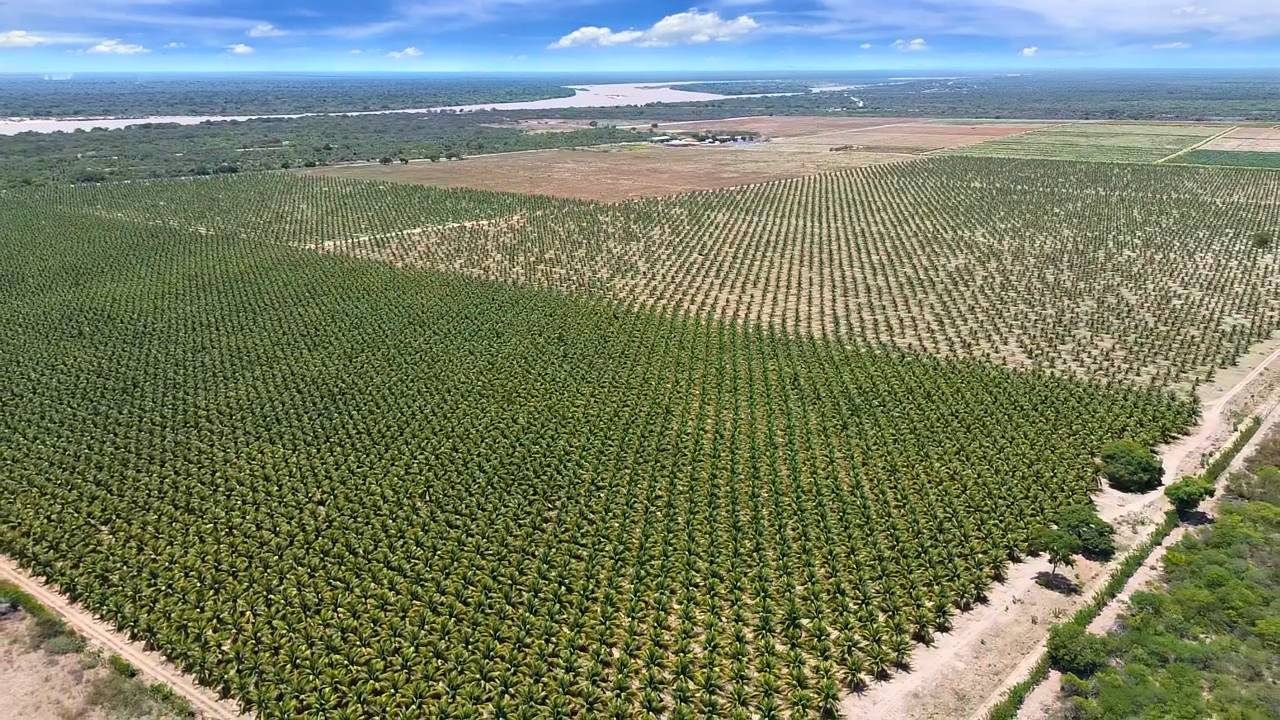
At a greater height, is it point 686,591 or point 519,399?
point 519,399

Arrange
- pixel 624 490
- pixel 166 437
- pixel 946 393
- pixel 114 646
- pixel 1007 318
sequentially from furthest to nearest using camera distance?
pixel 1007 318
pixel 946 393
pixel 166 437
pixel 624 490
pixel 114 646

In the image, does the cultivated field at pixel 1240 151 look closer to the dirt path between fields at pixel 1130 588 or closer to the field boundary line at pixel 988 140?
the field boundary line at pixel 988 140

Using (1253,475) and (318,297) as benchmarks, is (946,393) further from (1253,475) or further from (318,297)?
(318,297)

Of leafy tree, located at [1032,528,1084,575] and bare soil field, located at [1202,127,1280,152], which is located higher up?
bare soil field, located at [1202,127,1280,152]

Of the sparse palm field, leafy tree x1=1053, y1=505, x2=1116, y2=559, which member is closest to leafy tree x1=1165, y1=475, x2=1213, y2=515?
leafy tree x1=1053, y1=505, x2=1116, y2=559

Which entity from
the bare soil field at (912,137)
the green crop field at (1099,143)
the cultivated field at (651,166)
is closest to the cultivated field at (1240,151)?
the green crop field at (1099,143)

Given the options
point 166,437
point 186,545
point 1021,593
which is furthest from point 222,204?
point 1021,593

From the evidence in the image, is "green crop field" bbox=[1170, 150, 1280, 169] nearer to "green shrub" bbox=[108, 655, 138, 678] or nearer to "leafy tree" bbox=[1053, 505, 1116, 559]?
"leafy tree" bbox=[1053, 505, 1116, 559]
